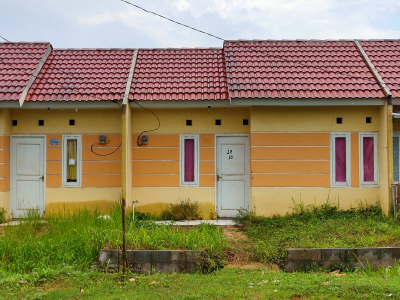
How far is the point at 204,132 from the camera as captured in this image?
8.63 m

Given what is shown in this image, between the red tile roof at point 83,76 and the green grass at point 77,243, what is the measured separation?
3.28 meters

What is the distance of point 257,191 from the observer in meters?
8.08

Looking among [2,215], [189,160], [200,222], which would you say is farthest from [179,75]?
[2,215]

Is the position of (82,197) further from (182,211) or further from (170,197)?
(182,211)

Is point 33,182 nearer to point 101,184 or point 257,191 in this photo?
point 101,184

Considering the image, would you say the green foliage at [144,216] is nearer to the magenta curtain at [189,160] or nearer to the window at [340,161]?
the magenta curtain at [189,160]

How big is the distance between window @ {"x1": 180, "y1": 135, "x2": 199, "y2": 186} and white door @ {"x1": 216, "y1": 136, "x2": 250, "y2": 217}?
22.7 inches

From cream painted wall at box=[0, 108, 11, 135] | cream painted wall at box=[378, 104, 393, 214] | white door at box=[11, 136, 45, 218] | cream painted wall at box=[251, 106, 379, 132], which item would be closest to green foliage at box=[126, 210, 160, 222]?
white door at box=[11, 136, 45, 218]

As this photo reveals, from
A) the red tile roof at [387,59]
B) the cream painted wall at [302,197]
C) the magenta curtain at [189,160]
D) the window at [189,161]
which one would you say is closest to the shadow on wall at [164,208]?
the window at [189,161]

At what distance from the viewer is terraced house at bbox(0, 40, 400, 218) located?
26.5 ft

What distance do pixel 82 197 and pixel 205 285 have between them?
4.92 metres

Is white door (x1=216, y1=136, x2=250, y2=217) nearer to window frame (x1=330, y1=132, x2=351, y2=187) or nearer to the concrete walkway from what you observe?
the concrete walkway

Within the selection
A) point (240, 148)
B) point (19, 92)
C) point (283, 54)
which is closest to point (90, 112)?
point (19, 92)

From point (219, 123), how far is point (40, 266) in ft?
17.1
